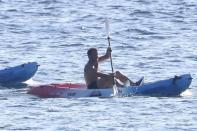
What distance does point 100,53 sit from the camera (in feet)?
115

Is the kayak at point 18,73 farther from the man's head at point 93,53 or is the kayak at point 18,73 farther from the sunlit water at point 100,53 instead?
the man's head at point 93,53

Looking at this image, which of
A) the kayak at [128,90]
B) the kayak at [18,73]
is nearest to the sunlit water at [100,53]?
the kayak at [128,90]

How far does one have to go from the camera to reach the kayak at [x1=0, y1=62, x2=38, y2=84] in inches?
1125

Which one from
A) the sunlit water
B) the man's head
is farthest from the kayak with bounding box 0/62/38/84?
the man's head

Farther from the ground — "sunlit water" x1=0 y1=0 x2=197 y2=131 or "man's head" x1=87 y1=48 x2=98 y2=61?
"man's head" x1=87 y1=48 x2=98 y2=61

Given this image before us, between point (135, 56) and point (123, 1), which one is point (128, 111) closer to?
point (135, 56)

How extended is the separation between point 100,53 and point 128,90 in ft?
29.1

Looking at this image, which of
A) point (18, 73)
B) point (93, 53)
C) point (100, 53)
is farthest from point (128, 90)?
point (100, 53)

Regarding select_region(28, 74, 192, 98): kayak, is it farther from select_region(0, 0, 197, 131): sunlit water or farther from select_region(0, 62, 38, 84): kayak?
select_region(0, 62, 38, 84): kayak

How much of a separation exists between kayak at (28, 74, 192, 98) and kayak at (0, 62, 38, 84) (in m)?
1.78

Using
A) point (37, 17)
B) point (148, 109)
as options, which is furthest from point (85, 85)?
point (37, 17)

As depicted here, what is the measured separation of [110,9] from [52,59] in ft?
46.7

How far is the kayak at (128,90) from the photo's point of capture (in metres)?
26.3

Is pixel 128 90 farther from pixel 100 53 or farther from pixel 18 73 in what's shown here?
pixel 100 53
